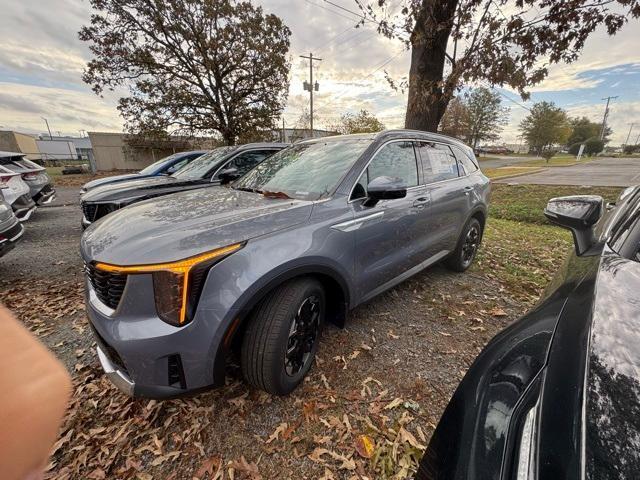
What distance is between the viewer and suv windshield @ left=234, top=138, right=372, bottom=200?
A: 7.90 ft

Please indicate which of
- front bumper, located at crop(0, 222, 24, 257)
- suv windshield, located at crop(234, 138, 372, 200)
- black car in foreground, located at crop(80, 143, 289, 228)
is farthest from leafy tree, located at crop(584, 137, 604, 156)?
front bumper, located at crop(0, 222, 24, 257)

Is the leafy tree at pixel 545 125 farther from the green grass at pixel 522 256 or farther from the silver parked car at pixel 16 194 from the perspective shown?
the silver parked car at pixel 16 194

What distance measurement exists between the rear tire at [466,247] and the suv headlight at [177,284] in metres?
3.30

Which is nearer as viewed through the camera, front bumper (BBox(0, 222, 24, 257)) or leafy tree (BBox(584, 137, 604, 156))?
front bumper (BBox(0, 222, 24, 257))

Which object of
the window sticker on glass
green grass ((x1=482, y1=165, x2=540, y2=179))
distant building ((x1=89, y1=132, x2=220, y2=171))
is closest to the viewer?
the window sticker on glass

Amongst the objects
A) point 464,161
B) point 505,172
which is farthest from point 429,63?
point 505,172

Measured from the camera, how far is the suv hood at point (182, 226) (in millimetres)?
1584

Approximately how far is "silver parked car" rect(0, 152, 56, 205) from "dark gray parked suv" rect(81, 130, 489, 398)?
700 cm

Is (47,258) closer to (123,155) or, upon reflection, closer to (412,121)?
(412,121)

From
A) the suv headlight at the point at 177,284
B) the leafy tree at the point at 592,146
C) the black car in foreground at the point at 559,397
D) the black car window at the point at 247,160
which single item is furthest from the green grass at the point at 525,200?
the leafy tree at the point at 592,146

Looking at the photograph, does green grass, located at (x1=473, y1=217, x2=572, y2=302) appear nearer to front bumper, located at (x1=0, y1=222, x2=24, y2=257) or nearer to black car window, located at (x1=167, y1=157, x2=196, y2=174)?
front bumper, located at (x1=0, y1=222, x2=24, y2=257)

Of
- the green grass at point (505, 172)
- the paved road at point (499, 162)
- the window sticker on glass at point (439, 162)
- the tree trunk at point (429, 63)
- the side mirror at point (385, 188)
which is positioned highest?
the tree trunk at point (429, 63)

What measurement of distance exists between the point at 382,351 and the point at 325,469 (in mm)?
1088

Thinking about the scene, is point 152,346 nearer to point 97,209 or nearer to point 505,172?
point 97,209
